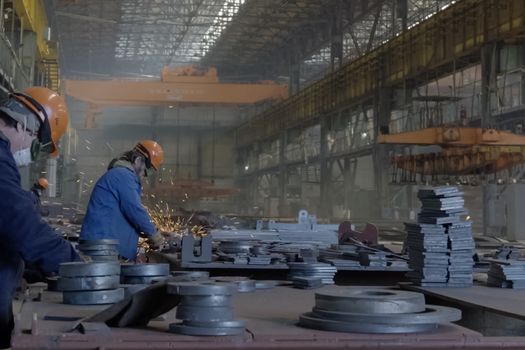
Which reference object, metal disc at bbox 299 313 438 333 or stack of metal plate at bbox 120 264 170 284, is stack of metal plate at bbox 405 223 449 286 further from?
metal disc at bbox 299 313 438 333

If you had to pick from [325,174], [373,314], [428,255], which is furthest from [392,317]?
[325,174]

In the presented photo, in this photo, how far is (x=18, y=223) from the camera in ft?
7.72

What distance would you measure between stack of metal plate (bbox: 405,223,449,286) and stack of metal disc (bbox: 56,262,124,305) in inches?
60.5

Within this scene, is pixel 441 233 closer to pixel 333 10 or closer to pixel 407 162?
pixel 407 162

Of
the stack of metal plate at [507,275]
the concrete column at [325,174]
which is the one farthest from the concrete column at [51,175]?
the stack of metal plate at [507,275]

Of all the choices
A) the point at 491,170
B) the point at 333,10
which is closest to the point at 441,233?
the point at 491,170

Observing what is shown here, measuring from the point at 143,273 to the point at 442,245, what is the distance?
1451mm

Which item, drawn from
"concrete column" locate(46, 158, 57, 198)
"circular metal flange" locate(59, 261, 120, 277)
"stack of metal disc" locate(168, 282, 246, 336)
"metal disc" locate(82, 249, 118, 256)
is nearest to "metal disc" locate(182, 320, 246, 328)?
"stack of metal disc" locate(168, 282, 246, 336)

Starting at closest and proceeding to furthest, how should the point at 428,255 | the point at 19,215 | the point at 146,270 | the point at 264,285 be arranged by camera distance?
1. the point at 19,215
2. the point at 146,270
3. the point at 264,285
4. the point at 428,255

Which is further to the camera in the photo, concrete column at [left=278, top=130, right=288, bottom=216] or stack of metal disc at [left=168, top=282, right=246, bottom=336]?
concrete column at [left=278, top=130, right=288, bottom=216]

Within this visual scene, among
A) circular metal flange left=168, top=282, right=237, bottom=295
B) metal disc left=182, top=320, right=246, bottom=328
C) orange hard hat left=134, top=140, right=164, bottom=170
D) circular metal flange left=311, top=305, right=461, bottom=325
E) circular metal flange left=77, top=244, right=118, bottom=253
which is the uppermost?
orange hard hat left=134, top=140, right=164, bottom=170

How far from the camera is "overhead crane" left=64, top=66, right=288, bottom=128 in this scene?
62.2 feet

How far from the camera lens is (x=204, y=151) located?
31641mm

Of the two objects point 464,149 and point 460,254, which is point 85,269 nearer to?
point 460,254
